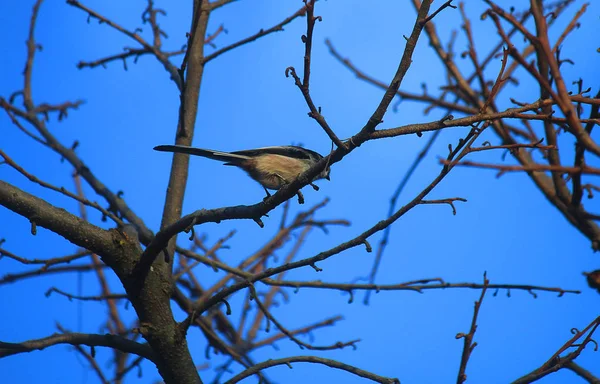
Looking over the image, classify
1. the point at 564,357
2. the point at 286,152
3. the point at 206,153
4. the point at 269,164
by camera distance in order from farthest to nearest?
the point at 286,152 → the point at 269,164 → the point at 206,153 → the point at 564,357

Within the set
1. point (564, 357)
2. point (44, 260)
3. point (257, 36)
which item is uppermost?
point (257, 36)

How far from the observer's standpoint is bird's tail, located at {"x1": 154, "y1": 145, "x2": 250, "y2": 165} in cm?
363

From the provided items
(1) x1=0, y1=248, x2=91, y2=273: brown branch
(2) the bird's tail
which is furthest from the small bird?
(1) x1=0, y1=248, x2=91, y2=273: brown branch

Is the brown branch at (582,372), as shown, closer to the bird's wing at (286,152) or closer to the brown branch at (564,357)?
the brown branch at (564,357)

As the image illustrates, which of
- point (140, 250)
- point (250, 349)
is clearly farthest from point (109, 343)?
point (250, 349)

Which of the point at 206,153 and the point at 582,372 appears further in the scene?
the point at 206,153

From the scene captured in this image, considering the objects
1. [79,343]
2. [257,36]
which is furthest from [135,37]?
[79,343]

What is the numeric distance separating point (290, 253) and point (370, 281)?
1575 mm

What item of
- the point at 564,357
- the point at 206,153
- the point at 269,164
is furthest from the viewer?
the point at 269,164

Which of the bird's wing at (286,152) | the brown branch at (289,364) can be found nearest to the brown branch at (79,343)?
the brown branch at (289,364)

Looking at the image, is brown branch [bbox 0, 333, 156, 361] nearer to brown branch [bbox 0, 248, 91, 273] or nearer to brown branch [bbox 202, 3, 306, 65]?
brown branch [bbox 0, 248, 91, 273]

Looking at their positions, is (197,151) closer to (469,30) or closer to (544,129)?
(469,30)

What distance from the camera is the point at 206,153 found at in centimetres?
382

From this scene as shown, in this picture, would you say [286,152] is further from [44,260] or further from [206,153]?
[44,260]
